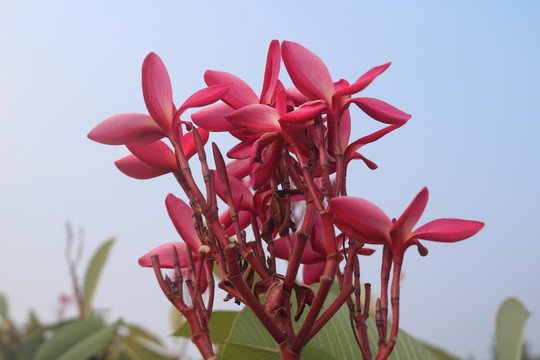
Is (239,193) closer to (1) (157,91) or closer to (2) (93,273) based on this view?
(1) (157,91)

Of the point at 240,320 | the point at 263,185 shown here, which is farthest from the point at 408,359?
the point at 263,185

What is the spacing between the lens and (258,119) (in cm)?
45

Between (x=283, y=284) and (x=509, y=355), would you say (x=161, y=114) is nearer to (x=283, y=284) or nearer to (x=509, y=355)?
(x=283, y=284)

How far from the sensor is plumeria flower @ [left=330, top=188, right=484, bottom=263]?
0.42m

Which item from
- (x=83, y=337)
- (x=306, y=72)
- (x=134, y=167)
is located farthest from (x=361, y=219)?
(x=83, y=337)

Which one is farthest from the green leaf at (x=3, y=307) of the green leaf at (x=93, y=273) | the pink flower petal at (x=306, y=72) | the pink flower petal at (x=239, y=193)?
the pink flower petal at (x=306, y=72)

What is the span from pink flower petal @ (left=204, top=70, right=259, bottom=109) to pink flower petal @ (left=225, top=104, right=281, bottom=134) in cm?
6

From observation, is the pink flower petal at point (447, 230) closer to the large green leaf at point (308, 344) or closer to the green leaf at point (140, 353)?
the large green leaf at point (308, 344)

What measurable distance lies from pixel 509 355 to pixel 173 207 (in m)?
0.76

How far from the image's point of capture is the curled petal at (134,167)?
54 centimetres

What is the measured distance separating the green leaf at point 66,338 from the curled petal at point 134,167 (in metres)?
1.22

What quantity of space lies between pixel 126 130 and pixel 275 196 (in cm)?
14

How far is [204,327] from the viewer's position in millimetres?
465

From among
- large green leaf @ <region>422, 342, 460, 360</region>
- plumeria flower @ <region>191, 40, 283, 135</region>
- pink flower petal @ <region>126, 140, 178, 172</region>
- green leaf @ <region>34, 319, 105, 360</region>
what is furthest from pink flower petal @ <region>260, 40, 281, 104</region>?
green leaf @ <region>34, 319, 105, 360</region>
